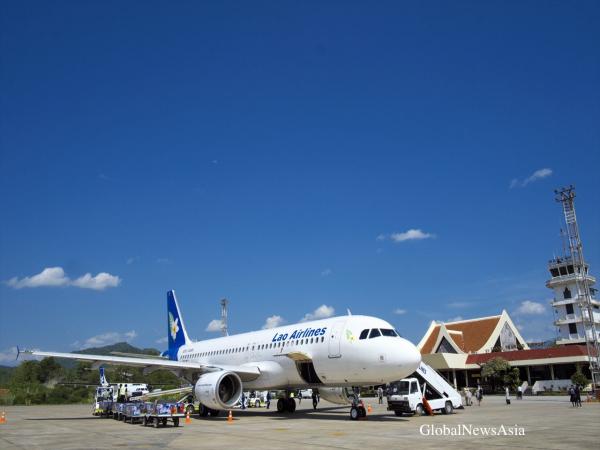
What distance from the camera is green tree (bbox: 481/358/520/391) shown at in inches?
2167

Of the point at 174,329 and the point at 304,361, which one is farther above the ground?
the point at 174,329

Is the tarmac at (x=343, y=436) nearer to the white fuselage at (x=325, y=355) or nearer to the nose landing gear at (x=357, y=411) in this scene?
the nose landing gear at (x=357, y=411)

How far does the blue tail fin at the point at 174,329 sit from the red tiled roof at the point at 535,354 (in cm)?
3663

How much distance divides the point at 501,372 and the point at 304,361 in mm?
39210

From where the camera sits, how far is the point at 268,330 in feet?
95.9

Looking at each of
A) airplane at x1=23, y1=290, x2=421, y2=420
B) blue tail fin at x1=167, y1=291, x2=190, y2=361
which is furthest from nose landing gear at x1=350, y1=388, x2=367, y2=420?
blue tail fin at x1=167, y1=291, x2=190, y2=361

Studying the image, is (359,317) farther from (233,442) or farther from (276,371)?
(233,442)

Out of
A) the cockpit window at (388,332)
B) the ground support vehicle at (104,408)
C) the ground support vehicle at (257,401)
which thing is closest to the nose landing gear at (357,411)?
the cockpit window at (388,332)

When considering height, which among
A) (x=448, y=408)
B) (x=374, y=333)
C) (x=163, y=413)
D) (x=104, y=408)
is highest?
(x=374, y=333)

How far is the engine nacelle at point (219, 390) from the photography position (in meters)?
24.8

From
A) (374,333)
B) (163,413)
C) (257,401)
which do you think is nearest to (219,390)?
(163,413)

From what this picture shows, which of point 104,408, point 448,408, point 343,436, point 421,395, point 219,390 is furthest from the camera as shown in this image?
point 104,408

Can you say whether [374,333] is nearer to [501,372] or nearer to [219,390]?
[219,390]

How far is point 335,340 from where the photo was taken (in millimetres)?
22906
